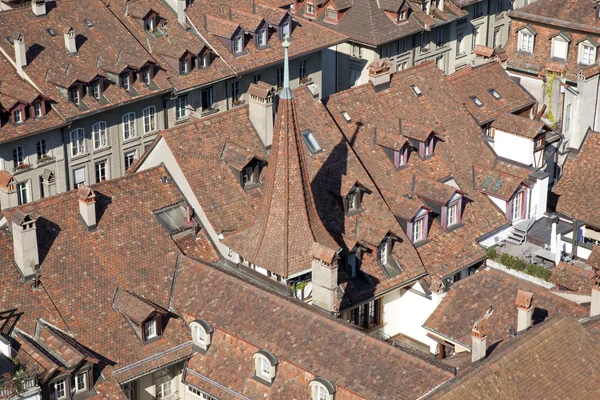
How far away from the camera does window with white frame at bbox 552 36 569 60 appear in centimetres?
11270

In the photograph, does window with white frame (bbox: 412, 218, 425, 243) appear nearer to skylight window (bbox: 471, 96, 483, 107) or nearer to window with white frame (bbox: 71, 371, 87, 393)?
skylight window (bbox: 471, 96, 483, 107)

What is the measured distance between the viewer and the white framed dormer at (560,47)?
11262 centimetres

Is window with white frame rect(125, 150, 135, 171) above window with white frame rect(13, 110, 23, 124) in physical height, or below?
below

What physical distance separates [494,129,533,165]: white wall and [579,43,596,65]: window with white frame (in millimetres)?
18513

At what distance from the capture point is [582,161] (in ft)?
319

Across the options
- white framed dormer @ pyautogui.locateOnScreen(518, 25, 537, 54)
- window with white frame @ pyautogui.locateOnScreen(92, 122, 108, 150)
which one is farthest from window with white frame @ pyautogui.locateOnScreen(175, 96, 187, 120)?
white framed dormer @ pyautogui.locateOnScreen(518, 25, 537, 54)

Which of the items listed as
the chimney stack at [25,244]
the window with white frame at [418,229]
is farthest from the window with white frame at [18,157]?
the window with white frame at [418,229]

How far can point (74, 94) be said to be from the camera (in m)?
103

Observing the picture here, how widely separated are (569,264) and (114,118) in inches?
1431

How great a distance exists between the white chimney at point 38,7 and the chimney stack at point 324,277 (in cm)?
3755

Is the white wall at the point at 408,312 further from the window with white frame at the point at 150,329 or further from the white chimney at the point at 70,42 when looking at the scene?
the white chimney at the point at 70,42

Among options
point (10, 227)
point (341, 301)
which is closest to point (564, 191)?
point (341, 301)

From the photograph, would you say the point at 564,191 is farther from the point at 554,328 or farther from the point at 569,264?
the point at 554,328

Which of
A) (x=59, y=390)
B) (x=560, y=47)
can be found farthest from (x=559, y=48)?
(x=59, y=390)
